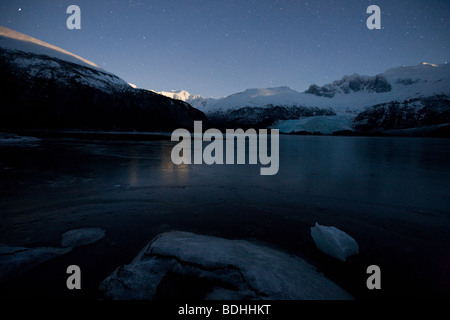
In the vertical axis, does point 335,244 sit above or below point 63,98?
below

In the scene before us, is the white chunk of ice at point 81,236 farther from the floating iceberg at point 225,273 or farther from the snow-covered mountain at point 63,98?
the snow-covered mountain at point 63,98

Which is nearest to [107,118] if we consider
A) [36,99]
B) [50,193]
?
[36,99]

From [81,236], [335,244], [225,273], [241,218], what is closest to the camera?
[225,273]

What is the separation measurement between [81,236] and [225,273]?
290 centimetres

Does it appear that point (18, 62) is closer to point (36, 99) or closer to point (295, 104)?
point (36, 99)

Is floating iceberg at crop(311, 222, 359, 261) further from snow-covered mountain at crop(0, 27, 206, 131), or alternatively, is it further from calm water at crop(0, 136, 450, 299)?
snow-covered mountain at crop(0, 27, 206, 131)

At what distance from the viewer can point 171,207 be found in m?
5.38

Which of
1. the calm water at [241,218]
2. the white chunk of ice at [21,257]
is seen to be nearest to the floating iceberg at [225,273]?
the calm water at [241,218]

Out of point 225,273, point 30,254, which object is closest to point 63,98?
point 30,254

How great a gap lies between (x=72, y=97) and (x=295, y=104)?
553 ft

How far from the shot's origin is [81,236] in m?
3.78

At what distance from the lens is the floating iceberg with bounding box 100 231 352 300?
2.40 m

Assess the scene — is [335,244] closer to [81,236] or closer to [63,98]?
[81,236]

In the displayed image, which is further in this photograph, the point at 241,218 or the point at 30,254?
the point at 241,218
